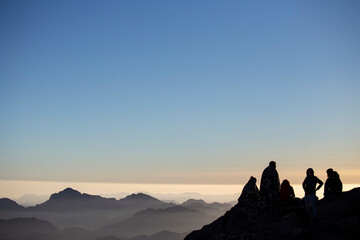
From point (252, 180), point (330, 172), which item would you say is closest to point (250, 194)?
point (252, 180)

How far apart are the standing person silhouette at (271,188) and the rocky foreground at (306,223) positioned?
0.84m

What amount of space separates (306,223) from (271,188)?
4.69 m

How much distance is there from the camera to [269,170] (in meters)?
30.7

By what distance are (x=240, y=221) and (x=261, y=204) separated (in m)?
2.76

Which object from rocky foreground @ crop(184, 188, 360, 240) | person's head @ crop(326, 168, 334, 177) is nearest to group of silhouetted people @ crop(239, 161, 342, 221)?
person's head @ crop(326, 168, 334, 177)

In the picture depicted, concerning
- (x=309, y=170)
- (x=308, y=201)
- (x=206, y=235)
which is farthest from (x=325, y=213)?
(x=206, y=235)

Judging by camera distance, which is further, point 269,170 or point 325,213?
point 269,170

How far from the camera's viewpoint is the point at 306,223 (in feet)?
86.1

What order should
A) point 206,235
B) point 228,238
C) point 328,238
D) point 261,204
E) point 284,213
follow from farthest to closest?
1. point 206,235
2. point 261,204
3. point 284,213
4. point 228,238
5. point 328,238

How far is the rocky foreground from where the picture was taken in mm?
23609

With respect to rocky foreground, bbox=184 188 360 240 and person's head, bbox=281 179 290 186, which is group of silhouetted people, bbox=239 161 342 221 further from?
rocky foreground, bbox=184 188 360 240

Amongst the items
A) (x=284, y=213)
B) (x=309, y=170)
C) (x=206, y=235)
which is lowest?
(x=206, y=235)

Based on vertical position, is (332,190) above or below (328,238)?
above

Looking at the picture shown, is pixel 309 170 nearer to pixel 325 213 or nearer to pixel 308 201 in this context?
pixel 308 201
